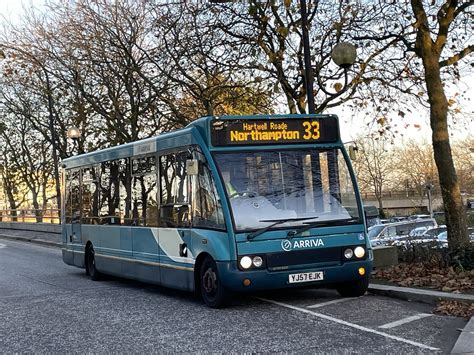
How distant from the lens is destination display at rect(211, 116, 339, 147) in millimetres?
9805

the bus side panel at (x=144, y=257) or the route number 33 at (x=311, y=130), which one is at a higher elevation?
the route number 33 at (x=311, y=130)

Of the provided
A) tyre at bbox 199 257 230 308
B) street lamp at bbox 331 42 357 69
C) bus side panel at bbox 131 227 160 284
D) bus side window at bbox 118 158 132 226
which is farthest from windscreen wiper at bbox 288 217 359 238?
bus side window at bbox 118 158 132 226

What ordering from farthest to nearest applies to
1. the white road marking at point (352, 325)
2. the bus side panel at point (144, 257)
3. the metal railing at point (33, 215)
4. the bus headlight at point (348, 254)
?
the metal railing at point (33, 215)
the bus side panel at point (144, 257)
the bus headlight at point (348, 254)
the white road marking at point (352, 325)

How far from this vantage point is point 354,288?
9992mm

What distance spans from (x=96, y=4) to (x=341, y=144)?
15.9 m

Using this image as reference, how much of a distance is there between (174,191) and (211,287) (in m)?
1.92

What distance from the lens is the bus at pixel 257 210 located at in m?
9.23

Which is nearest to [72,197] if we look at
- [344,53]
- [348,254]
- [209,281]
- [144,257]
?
[144,257]

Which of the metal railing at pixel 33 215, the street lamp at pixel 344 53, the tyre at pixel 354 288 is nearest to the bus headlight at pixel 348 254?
the tyre at pixel 354 288

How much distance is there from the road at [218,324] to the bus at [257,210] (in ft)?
1.48

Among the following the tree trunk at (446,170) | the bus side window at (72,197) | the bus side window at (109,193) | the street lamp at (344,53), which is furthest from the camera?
the bus side window at (72,197)

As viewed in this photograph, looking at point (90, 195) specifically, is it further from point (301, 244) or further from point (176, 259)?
point (301, 244)

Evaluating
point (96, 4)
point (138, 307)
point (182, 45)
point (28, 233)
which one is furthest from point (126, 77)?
point (138, 307)

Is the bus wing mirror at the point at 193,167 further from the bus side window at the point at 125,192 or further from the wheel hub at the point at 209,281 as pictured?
the bus side window at the point at 125,192
